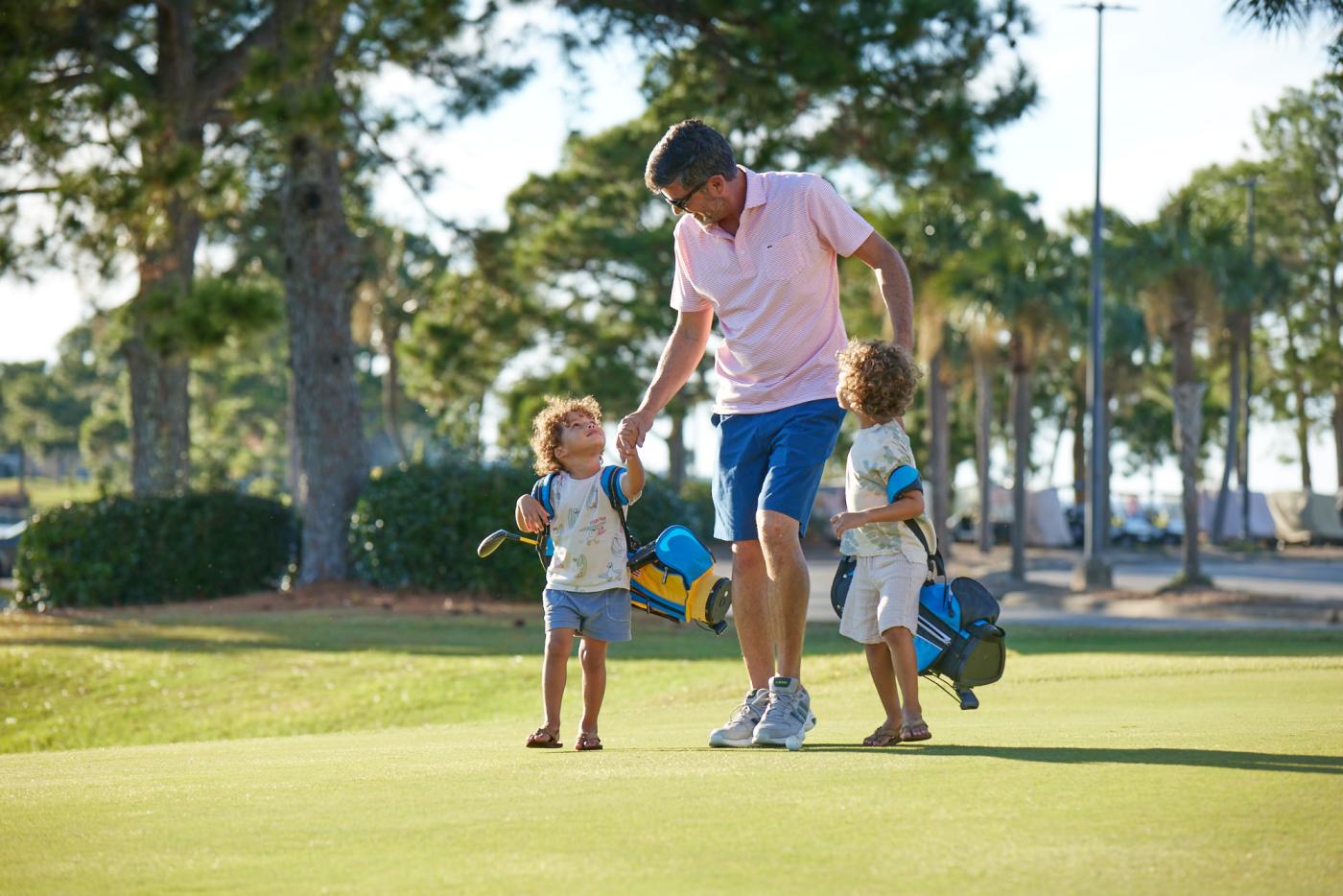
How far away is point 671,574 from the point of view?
646 centimetres

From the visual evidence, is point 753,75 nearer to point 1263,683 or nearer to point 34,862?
point 1263,683

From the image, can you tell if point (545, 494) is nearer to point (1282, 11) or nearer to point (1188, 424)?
point (1282, 11)

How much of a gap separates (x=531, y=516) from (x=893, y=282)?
5.23ft

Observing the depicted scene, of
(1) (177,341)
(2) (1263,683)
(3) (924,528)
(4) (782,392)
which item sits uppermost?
(1) (177,341)

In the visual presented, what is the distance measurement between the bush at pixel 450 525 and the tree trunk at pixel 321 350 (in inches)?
29.3

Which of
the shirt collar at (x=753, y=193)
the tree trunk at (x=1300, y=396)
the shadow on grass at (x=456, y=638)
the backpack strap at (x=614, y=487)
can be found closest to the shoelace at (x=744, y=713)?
the backpack strap at (x=614, y=487)

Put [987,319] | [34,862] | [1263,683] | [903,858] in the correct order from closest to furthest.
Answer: [903,858], [34,862], [1263,683], [987,319]

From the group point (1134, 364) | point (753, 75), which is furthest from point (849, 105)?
point (1134, 364)

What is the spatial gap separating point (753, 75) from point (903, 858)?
1800 cm

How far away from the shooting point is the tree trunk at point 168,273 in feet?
62.2

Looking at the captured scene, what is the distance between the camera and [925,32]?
66.1 ft

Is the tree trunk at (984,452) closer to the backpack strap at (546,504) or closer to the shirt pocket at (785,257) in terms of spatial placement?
the backpack strap at (546,504)

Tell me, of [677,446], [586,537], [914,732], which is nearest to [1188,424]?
[677,446]

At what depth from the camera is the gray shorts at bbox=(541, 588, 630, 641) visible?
6441 millimetres
